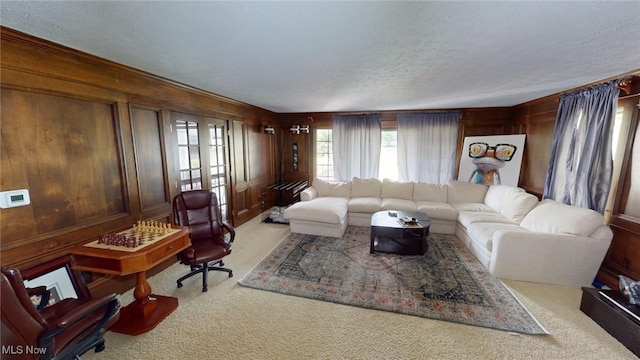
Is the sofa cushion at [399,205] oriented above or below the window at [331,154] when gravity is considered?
below

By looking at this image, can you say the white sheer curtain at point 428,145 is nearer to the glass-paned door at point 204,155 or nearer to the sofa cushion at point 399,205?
the sofa cushion at point 399,205

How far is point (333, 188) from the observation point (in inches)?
189

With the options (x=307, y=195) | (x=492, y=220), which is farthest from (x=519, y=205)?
(x=307, y=195)

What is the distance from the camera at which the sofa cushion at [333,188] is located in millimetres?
4754

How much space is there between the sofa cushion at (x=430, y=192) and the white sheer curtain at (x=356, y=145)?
0.98 metres

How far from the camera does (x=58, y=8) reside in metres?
1.27

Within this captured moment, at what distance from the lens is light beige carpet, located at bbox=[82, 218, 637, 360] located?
1688 millimetres

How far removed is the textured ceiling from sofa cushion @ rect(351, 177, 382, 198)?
2328mm

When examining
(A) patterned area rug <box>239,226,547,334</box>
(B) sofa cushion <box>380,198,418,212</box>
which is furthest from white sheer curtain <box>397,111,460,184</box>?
(A) patterned area rug <box>239,226,547,334</box>

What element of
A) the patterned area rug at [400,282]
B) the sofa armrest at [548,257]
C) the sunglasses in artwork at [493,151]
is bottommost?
the patterned area rug at [400,282]

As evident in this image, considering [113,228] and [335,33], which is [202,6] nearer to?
[335,33]

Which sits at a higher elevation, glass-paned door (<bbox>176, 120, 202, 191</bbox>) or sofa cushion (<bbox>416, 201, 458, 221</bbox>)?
glass-paned door (<bbox>176, 120, 202, 191</bbox>)

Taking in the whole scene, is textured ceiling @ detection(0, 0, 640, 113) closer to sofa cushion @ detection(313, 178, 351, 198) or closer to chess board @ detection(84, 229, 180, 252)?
chess board @ detection(84, 229, 180, 252)

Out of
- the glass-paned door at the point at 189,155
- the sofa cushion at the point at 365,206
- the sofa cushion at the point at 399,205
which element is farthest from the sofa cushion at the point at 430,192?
the glass-paned door at the point at 189,155
